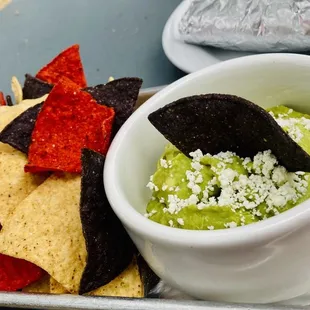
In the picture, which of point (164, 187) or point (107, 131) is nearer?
point (164, 187)

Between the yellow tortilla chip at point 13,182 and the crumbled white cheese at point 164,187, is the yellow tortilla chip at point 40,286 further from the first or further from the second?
the crumbled white cheese at point 164,187

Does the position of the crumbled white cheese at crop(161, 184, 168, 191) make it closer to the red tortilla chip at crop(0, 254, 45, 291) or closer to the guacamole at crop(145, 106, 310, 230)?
the guacamole at crop(145, 106, 310, 230)

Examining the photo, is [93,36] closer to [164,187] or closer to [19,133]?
[19,133]

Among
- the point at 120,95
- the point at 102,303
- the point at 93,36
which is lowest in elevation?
the point at 93,36

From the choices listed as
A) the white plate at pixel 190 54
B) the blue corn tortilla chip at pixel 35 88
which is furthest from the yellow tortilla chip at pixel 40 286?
the white plate at pixel 190 54

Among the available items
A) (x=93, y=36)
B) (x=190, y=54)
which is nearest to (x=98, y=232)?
(x=190, y=54)

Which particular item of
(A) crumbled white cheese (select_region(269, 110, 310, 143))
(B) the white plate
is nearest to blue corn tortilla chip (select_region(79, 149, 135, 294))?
(A) crumbled white cheese (select_region(269, 110, 310, 143))

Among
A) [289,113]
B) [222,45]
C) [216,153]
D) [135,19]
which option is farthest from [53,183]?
[135,19]
